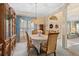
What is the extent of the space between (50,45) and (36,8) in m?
0.78

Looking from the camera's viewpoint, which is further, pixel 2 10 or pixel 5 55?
pixel 5 55

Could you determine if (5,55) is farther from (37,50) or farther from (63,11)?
(63,11)

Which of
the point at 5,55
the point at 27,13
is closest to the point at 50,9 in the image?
the point at 27,13

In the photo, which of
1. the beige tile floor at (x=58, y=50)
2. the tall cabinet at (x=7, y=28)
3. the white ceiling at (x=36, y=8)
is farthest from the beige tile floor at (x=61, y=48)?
the white ceiling at (x=36, y=8)

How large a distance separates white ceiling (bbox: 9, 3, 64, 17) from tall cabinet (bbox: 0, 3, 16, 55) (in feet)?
0.47

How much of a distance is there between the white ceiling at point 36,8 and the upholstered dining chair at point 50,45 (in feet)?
1.47

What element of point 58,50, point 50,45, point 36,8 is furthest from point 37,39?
point 36,8

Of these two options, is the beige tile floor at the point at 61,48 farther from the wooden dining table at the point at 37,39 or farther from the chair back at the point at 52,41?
the wooden dining table at the point at 37,39

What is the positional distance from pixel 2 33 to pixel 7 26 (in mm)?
172

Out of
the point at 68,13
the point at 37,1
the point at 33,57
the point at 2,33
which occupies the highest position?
the point at 37,1

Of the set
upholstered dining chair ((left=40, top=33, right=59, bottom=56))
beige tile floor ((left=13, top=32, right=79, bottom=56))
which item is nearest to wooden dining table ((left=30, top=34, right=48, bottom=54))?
upholstered dining chair ((left=40, top=33, right=59, bottom=56))

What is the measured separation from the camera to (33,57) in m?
2.63

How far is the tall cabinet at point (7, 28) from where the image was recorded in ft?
7.70

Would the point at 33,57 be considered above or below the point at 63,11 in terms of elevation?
below
